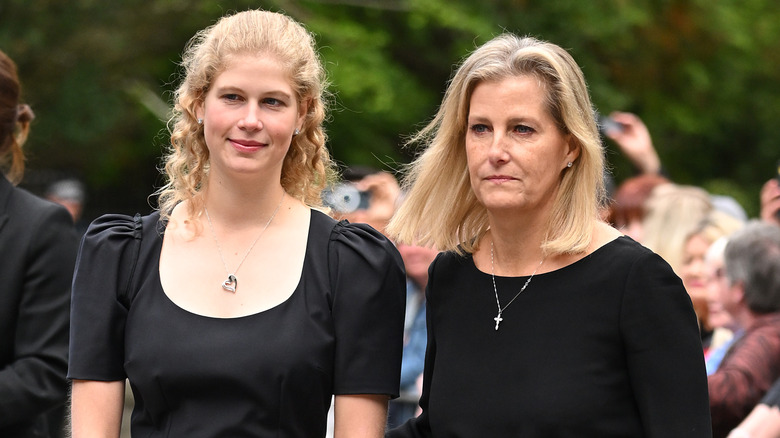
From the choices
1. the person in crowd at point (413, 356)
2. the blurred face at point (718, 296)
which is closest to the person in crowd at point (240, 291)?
the blurred face at point (718, 296)

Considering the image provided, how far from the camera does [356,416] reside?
333 centimetres

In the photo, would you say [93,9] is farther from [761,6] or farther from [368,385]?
[368,385]

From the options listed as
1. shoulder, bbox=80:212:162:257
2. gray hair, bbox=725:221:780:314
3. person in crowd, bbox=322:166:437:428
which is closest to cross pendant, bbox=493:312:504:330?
shoulder, bbox=80:212:162:257

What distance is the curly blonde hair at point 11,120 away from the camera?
400cm

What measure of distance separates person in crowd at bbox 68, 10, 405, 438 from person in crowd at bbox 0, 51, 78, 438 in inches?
21.8

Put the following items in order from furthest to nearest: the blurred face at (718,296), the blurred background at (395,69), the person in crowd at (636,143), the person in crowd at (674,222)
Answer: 1. the blurred background at (395,69)
2. the person in crowd at (636,143)
3. the person in crowd at (674,222)
4. the blurred face at (718,296)

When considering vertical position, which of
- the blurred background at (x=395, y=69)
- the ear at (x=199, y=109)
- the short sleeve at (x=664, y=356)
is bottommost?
the short sleeve at (x=664, y=356)

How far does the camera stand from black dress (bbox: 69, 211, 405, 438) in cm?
322

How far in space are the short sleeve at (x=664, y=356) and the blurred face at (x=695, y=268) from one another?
2754 mm

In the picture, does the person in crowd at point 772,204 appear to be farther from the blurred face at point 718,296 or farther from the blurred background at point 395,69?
the blurred background at point 395,69

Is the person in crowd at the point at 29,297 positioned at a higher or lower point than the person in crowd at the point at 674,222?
lower

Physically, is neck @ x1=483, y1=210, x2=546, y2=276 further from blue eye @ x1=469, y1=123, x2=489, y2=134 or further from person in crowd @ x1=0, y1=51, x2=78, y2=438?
person in crowd @ x1=0, y1=51, x2=78, y2=438

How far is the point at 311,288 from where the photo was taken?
3361 mm

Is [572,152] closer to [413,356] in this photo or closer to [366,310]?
[366,310]
